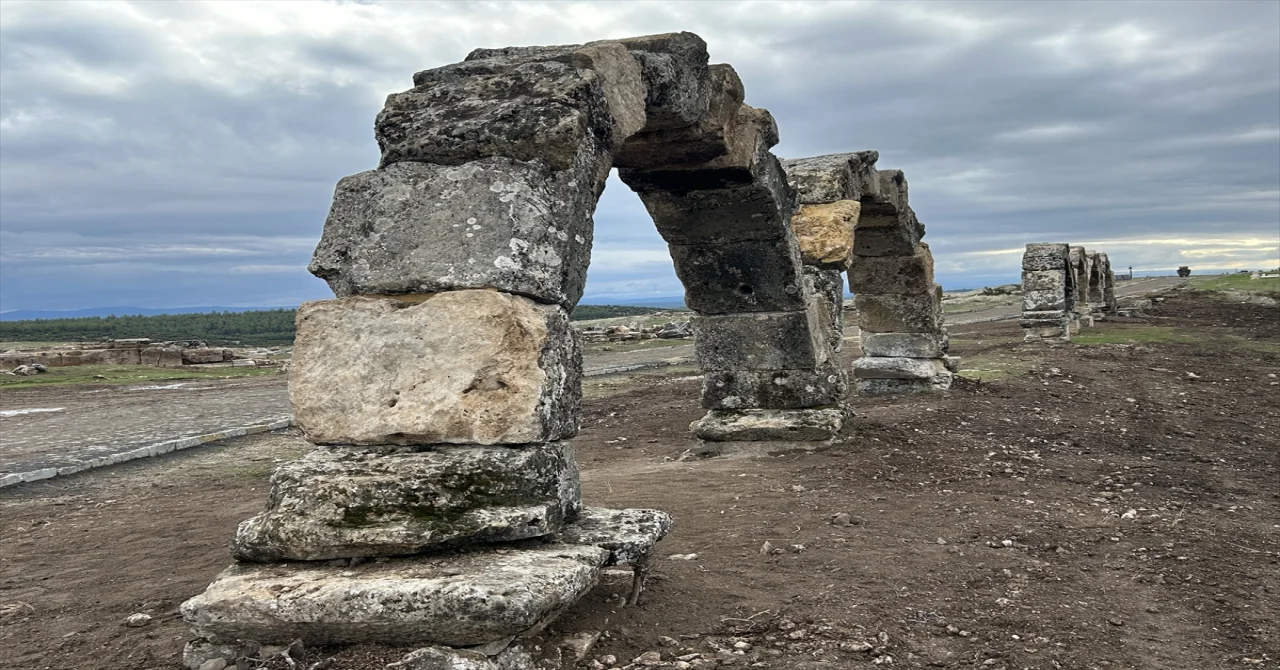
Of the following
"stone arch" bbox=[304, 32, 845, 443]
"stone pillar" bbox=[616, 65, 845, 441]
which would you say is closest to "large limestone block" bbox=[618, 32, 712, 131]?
"stone arch" bbox=[304, 32, 845, 443]

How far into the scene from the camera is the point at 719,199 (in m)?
7.70

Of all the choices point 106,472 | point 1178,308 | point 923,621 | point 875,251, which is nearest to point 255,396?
point 106,472

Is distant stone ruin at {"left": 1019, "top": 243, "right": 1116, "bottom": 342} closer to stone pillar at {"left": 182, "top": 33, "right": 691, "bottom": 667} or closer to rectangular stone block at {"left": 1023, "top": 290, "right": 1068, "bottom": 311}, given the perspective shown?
rectangular stone block at {"left": 1023, "top": 290, "right": 1068, "bottom": 311}

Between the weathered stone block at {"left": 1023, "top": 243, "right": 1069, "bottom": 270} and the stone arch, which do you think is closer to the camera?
the stone arch

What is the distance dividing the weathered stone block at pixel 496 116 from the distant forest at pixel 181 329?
3933cm

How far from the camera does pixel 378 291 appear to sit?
4.03 m

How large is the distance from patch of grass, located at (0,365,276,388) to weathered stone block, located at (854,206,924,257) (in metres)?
14.9

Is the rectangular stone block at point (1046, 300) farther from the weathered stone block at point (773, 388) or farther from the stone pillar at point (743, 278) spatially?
the weathered stone block at point (773, 388)

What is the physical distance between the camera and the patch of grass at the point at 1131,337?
18.5 metres

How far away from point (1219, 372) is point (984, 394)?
5.27 meters

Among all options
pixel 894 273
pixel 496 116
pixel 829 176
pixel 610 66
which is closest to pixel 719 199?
pixel 829 176

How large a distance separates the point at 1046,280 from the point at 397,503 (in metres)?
18.8

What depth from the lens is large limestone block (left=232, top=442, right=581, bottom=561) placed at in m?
3.55

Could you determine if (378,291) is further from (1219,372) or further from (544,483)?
(1219,372)
